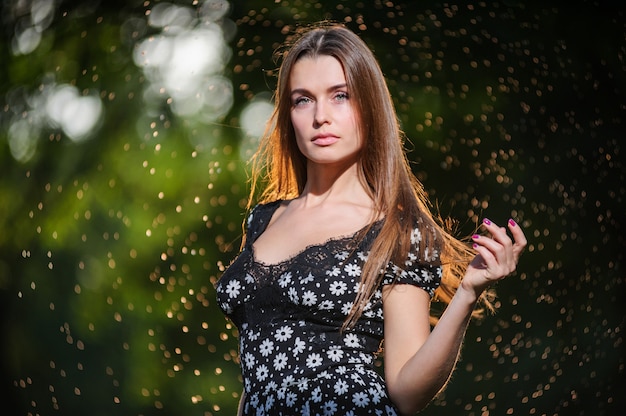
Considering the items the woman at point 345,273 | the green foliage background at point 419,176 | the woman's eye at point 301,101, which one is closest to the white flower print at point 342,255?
the woman at point 345,273

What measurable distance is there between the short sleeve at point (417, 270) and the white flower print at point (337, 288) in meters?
0.08

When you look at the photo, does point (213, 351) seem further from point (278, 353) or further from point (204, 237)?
point (278, 353)

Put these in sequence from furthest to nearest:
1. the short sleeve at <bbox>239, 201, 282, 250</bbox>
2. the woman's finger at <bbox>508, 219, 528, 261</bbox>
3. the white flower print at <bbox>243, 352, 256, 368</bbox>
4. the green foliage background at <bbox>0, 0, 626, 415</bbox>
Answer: the green foliage background at <bbox>0, 0, 626, 415</bbox> → the short sleeve at <bbox>239, 201, 282, 250</bbox> → the white flower print at <bbox>243, 352, 256, 368</bbox> → the woman's finger at <bbox>508, 219, 528, 261</bbox>

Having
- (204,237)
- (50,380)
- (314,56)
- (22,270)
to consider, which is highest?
(314,56)

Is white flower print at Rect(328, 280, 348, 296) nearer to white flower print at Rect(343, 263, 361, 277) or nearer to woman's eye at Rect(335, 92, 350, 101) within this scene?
white flower print at Rect(343, 263, 361, 277)

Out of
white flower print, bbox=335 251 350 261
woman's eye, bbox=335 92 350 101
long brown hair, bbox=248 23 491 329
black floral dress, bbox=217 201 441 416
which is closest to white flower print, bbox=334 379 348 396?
black floral dress, bbox=217 201 441 416

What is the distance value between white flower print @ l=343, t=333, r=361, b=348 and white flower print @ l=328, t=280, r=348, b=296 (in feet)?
0.29

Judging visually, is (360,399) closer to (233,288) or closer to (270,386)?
(270,386)

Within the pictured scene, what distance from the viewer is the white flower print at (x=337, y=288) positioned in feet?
5.97

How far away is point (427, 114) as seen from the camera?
269 cm

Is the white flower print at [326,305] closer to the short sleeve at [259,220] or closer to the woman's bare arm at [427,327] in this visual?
the woman's bare arm at [427,327]

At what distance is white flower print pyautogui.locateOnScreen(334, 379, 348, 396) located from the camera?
178 centimetres

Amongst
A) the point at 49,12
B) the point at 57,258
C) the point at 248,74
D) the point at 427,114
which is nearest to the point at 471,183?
the point at 427,114

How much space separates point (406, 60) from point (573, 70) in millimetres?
514
